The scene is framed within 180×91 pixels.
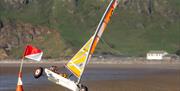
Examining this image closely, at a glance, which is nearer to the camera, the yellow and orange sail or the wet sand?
the yellow and orange sail

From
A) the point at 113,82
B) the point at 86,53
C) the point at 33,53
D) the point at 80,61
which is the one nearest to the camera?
the point at 33,53

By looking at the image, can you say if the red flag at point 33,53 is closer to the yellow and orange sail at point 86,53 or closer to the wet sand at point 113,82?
the yellow and orange sail at point 86,53

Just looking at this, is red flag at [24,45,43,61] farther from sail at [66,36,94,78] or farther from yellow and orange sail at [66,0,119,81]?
sail at [66,36,94,78]

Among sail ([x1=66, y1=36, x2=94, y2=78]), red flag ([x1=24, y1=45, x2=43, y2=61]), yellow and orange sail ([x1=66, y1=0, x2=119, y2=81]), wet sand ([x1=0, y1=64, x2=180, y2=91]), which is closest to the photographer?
red flag ([x1=24, y1=45, x2=43, y2=61])

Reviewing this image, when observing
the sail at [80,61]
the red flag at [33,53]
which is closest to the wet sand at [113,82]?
the sail at [80,61]

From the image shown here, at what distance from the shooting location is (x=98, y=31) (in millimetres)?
37438

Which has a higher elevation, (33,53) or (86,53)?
(86,53)

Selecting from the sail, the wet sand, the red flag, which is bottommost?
the red flag

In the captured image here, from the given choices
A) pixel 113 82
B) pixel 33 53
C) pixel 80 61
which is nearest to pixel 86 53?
pixel 80 61

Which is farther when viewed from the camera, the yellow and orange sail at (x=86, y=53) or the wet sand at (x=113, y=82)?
the wet sand at (x=113, y=82)

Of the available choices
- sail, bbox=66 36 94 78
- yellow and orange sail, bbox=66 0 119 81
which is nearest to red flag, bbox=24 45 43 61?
yellow and orange sail, bbox=66 0 119 81

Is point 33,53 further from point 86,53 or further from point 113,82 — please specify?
point 113,82

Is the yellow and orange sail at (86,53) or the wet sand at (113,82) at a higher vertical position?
the wet sand at (113,82)

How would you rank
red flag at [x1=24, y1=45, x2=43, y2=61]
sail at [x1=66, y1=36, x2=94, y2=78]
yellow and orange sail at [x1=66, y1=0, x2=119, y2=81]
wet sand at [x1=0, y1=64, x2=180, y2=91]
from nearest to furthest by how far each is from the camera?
1. red flag at [x1=24, y1=45, x2=43, y2=61]
2. yellow and orange sail at [x1=66, y1=0, x2=119, y2=81]
3. sail at [x1=66, y1=36, x2=94, y2=78]
4. wet sand at [x1=0, y1=64, x2=180, y2=91]
